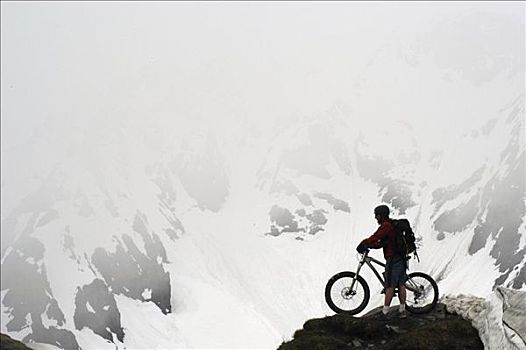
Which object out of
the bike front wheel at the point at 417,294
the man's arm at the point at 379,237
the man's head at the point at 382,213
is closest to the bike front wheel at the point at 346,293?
the bike front wheel at the point at 417,294

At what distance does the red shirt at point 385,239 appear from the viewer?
15094 mm

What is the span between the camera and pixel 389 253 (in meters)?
15.4

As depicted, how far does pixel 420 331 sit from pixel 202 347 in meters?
193

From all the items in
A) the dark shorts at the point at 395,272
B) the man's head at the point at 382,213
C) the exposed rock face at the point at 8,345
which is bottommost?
the exposed rock face at the point at 8,345

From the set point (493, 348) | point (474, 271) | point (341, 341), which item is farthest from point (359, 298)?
point (474, 271)

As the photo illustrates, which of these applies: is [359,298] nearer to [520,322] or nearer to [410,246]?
[410,246]

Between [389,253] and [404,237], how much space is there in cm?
65

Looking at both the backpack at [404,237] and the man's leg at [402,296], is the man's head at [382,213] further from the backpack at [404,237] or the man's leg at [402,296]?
the man's leg at [402,296]

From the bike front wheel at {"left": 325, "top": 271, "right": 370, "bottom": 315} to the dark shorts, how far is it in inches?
32.1

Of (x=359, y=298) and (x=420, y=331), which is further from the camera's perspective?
(x=359, y=298)

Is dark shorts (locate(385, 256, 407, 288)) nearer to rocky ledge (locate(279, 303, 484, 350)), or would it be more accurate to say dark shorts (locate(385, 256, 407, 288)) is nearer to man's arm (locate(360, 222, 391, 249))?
man's arm (locate(360, 222, 391, 249))

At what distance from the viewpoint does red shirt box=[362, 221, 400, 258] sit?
15.1 meters

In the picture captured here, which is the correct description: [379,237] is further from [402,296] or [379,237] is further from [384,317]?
[384,317]

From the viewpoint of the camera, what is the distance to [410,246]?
50.4 ft
